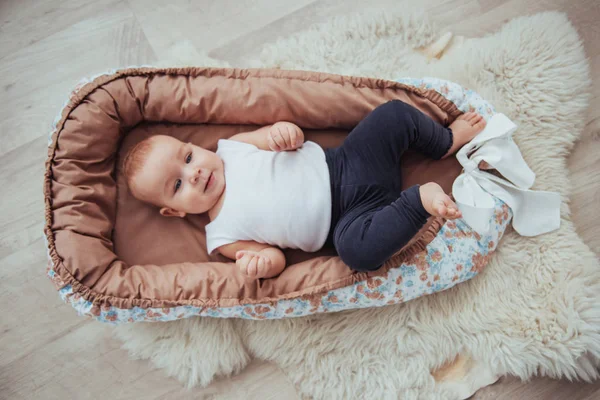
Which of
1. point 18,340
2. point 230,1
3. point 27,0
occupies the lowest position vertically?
point 18,340

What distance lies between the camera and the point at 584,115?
1243mm

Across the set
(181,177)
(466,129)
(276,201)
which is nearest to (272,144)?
(276,201)

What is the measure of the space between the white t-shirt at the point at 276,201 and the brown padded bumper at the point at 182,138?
8 centimetres

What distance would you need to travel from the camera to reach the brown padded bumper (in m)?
1.08

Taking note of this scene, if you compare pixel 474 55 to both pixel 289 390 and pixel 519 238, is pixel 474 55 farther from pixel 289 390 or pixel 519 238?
pixel 289 390

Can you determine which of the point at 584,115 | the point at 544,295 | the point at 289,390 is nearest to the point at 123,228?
the point at 289,390

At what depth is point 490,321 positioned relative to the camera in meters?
1.14

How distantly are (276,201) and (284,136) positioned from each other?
17 cm

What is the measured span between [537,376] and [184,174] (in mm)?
1077

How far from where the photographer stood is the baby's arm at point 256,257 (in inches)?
40.7

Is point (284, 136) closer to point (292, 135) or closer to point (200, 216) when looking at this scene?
point (292, 135)

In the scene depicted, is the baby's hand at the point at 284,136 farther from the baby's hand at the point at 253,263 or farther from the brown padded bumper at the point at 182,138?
the baby's hand at the point at 253,263

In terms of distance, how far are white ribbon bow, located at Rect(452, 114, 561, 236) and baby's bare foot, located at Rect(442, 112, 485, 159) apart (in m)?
0.02

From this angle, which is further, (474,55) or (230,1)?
(230,1)
